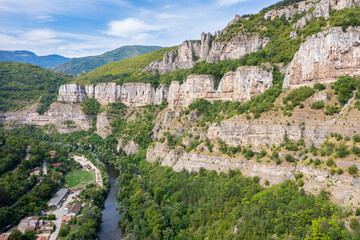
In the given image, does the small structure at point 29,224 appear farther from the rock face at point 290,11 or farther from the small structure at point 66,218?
the rock face at point 290,11

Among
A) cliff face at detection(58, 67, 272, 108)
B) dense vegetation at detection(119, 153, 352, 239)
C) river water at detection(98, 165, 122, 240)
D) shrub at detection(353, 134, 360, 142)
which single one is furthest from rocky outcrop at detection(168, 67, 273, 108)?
river water at detection(98, 165, 122, 240)

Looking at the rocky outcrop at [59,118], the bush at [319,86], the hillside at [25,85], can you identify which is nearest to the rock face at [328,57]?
the bush at [319,86]

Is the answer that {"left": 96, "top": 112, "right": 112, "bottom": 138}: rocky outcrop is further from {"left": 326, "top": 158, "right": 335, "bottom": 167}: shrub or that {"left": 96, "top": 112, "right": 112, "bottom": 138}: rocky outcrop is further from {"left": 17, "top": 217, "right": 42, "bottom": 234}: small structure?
{"left": 326, "top": 158, "right": 335, "bottom": 167}: shrub

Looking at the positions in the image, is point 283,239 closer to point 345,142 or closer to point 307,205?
point 307,205

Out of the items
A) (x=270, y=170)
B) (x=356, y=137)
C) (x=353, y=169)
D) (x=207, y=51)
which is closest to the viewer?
(x=353, y=169)

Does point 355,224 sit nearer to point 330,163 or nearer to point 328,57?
point 330,163

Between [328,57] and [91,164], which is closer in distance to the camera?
[328,57]

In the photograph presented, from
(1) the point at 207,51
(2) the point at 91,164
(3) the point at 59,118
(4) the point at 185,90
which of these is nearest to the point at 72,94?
(3) the point at 59,118
